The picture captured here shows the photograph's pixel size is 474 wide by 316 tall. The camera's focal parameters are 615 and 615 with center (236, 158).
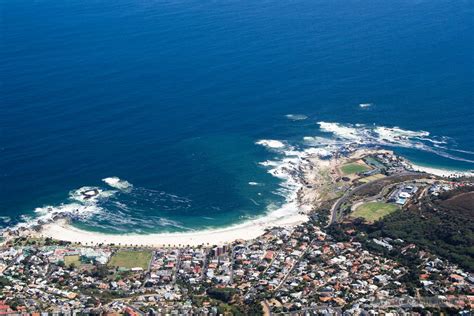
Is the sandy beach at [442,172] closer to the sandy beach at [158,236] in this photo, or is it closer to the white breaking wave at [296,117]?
the white breaking wave at [296,117]

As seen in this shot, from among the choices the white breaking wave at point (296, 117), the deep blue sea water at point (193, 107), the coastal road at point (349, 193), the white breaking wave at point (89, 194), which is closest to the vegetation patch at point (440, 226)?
the coastal road at point (349, 193)

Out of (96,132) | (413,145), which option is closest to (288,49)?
(413,145)

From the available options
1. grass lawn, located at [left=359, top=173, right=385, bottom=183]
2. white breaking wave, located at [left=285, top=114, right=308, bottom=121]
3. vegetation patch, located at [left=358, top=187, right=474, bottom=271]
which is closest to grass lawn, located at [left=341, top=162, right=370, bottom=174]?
grass lawn, located at [left=359, top=173, right=385, bottom=183]

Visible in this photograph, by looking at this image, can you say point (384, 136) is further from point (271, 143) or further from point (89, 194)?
point (89, 194)

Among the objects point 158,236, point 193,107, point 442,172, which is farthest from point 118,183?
point 442,172

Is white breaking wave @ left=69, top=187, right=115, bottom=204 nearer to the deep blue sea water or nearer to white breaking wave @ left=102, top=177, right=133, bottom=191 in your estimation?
the deep blue sea water

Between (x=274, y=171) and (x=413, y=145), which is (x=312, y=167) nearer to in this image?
(x=274, y=171)
